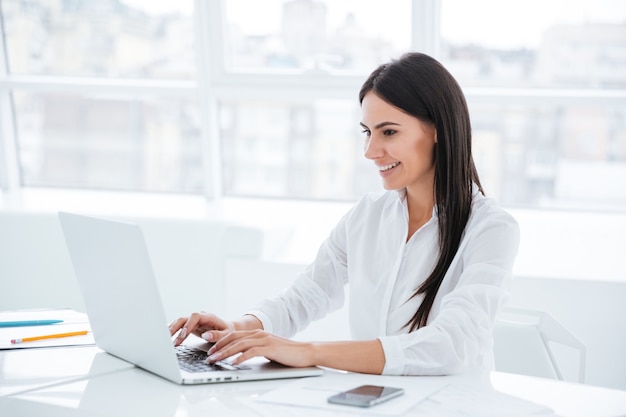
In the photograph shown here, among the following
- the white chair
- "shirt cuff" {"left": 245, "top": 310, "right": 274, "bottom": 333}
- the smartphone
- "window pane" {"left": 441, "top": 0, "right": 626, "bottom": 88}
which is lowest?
the white chair

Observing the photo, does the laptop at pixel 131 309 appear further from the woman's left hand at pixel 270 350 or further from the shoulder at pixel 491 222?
the shoulder at pixel 491 222

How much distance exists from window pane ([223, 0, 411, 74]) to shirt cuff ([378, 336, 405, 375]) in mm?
2162

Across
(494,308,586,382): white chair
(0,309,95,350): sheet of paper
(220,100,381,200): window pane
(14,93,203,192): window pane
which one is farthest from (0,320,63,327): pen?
(14,93,203,192): window pane

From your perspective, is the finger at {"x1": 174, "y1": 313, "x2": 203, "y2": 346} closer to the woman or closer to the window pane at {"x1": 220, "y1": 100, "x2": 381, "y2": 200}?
the woman

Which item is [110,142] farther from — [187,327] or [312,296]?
[187,327]

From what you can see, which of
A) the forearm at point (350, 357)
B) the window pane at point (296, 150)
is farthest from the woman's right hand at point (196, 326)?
the window pane at point (296, 150)

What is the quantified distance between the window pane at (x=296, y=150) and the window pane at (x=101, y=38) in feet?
1.16

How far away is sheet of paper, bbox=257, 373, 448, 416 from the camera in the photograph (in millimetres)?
1311

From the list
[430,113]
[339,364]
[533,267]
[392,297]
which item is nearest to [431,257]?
[392,297]

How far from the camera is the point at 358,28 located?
360 centimetres

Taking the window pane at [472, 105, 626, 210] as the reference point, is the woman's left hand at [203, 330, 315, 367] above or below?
below

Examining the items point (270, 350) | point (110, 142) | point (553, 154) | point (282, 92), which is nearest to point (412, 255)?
point (270, 350)

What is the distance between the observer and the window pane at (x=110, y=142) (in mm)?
3992

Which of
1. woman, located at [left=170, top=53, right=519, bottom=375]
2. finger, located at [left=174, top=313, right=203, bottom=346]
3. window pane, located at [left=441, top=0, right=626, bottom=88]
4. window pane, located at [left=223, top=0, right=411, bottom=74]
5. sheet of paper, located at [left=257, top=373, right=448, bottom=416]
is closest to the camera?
sheet of paper, located at [left=257, top=373, right=448, bottom=416]
